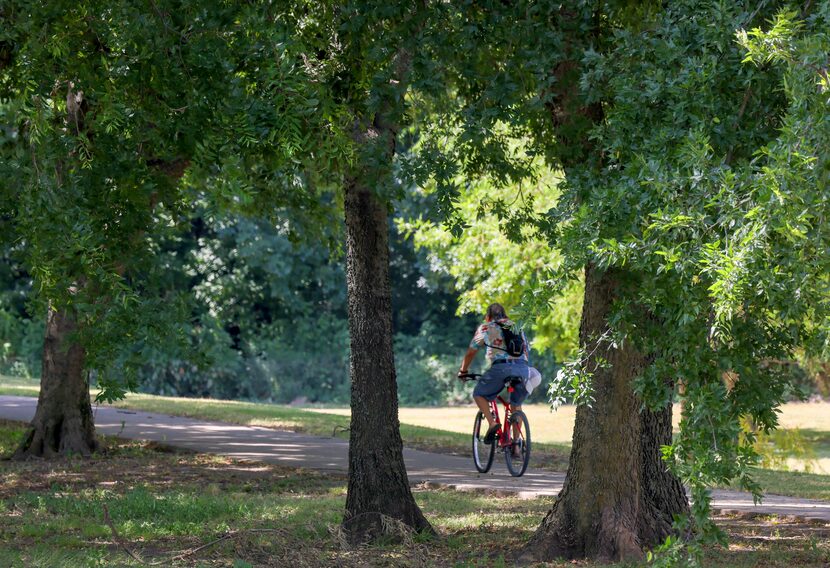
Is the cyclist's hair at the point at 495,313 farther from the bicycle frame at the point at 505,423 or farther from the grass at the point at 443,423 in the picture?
the grass at the point at 443,423

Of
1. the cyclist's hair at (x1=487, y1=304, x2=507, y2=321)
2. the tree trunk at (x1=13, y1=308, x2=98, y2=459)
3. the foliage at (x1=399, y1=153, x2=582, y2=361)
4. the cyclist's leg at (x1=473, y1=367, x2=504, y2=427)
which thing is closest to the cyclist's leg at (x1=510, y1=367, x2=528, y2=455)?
the cyclist's leg at (x1=473, y1=367, x2=504, y2=427)

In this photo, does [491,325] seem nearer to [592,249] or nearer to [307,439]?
[307,439]

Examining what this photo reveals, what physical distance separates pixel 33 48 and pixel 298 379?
3062 centimetres

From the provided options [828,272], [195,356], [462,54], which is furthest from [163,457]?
[828,272]

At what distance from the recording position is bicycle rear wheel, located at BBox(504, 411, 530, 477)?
13.6m

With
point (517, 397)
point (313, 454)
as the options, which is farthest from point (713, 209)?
point (313, 454)

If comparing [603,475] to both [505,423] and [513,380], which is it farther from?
[505,423]

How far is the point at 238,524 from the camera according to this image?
1018 centimetres

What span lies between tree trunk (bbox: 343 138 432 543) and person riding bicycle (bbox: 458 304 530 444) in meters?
3.11

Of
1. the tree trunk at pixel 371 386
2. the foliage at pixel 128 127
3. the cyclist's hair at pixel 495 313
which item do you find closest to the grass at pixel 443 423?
the cyclist's hair at pixel 495 313

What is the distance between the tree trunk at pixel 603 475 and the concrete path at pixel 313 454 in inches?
119

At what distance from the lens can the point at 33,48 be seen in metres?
8.09

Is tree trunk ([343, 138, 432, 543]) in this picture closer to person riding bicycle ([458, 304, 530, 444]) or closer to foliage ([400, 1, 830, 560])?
foliage ([400, 1, 830, 560])

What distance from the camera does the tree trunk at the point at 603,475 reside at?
8711 millimetres
